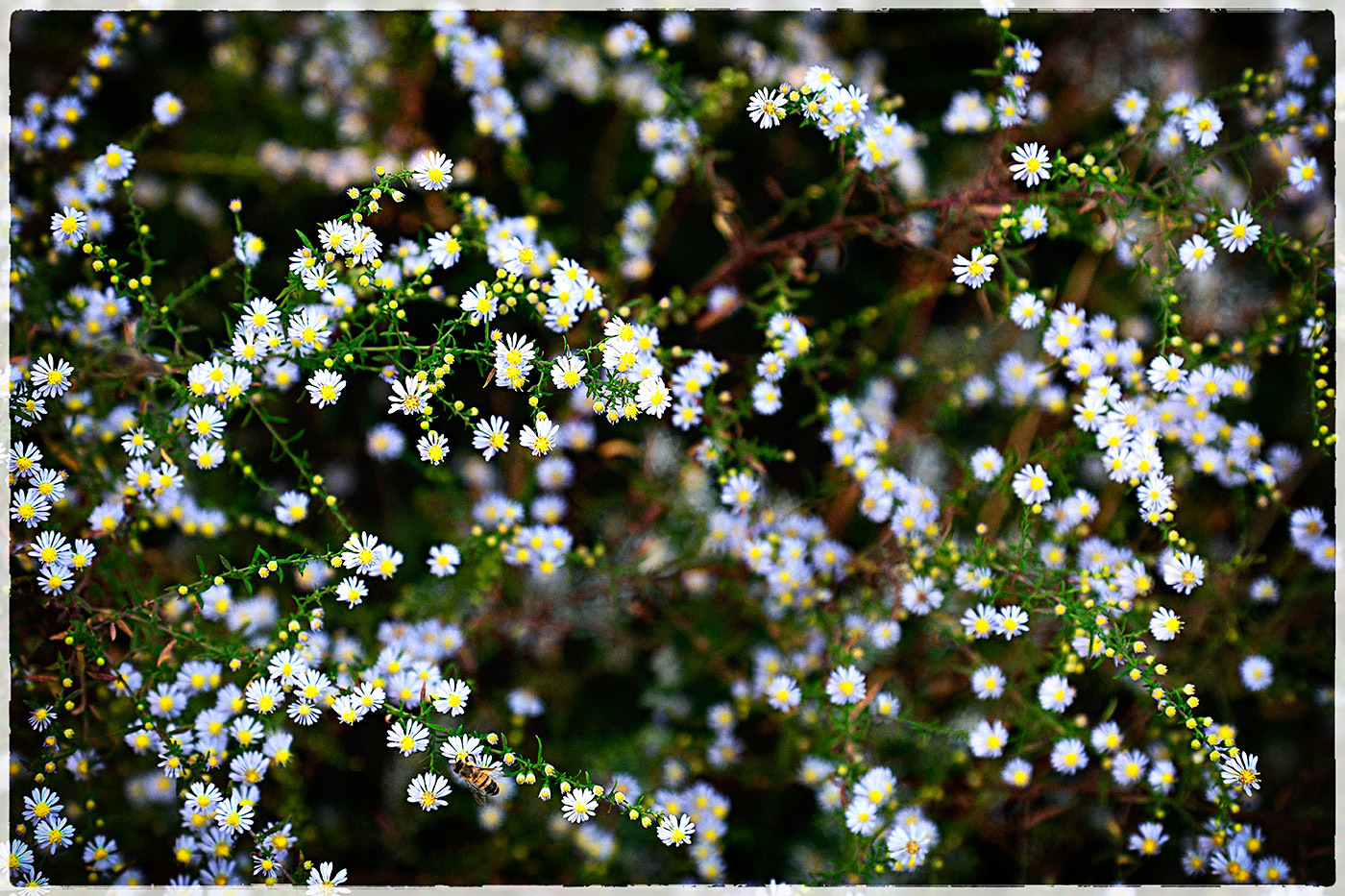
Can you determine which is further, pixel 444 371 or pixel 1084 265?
pixel 1084 265

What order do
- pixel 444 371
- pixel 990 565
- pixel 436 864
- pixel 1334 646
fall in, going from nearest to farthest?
pixel 444 371
pixel 990 565
pixel 1334 646
pixel 436 864

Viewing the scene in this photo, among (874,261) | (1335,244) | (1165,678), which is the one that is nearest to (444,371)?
(874,261)

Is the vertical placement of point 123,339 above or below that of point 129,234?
→ below

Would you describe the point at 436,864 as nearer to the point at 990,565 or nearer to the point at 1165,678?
the point at 990,565

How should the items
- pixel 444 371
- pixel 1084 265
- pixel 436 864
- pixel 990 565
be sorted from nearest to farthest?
pixel 444 371, pixel 990 565, pixel 436 864, pixel 1084 265

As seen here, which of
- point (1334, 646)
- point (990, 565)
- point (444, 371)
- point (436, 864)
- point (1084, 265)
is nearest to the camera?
point (444, 371)

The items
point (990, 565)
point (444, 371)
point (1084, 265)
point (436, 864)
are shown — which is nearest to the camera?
point (444, 371)

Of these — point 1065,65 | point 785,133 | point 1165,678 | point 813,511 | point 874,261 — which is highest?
point 1065,65

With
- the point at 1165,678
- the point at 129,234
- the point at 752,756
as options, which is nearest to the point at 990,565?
the point at 1165,678

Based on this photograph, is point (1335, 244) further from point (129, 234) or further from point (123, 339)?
point (129, 234)
